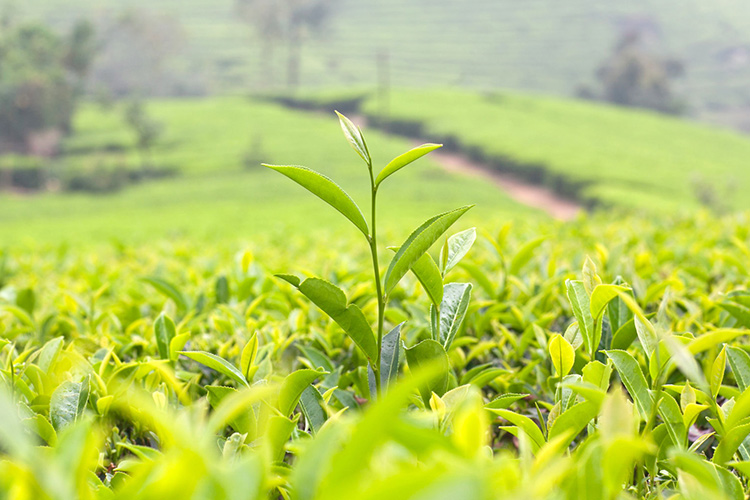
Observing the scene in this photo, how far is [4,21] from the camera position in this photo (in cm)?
3091

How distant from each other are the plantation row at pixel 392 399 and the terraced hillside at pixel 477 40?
146 ft

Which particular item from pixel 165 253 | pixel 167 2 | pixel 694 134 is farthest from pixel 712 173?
pixel 167 2

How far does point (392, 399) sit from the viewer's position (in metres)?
0.34

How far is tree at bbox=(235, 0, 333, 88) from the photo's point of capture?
40.5 meters

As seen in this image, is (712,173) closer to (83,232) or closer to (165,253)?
(83,232)

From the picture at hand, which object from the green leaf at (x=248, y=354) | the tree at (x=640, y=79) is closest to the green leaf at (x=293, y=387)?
the green leaf at (x=248, y=354)

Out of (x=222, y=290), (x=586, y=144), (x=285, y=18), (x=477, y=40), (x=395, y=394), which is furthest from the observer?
(x=477, y=40)

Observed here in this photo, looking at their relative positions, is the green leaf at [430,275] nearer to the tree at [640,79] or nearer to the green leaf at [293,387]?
the green leaf at [293,387]

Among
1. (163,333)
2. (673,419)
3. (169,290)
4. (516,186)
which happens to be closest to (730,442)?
(673,419)

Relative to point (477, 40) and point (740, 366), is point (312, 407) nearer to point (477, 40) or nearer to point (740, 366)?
point (740, 366)

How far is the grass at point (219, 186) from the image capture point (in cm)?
1517

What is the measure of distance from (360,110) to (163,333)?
101 feet

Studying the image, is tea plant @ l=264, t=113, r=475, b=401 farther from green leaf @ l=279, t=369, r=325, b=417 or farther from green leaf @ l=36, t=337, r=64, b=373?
green leaf @ l=36, t=337, r=64, b=373

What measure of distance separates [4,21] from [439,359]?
123ft
